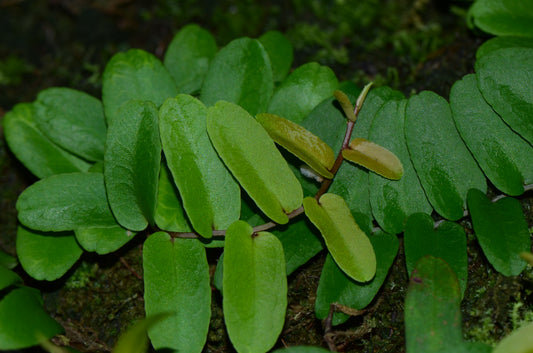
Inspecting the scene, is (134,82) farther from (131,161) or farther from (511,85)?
(511,85)

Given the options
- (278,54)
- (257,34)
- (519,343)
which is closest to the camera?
(519,343)

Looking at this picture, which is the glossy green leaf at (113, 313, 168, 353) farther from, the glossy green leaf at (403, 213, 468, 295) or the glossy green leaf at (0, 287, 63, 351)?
the glossy green leaf at (403, 213, 468, 295)

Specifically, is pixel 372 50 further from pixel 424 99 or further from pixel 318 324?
pixel 318 324

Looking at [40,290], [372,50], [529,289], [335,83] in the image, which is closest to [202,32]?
[335,83]

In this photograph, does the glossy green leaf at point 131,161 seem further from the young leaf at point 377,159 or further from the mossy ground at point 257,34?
the young leaf at point 377,159

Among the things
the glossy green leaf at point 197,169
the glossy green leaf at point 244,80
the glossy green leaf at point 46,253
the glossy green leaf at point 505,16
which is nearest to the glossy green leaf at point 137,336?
the glossy green leaf at point 197,169

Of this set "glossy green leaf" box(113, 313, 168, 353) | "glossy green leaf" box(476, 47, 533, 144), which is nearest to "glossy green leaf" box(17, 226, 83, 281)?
"glossy green leaf" box(113, 313, 168, 353)

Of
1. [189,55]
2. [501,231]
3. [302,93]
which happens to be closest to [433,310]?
[501,231]
